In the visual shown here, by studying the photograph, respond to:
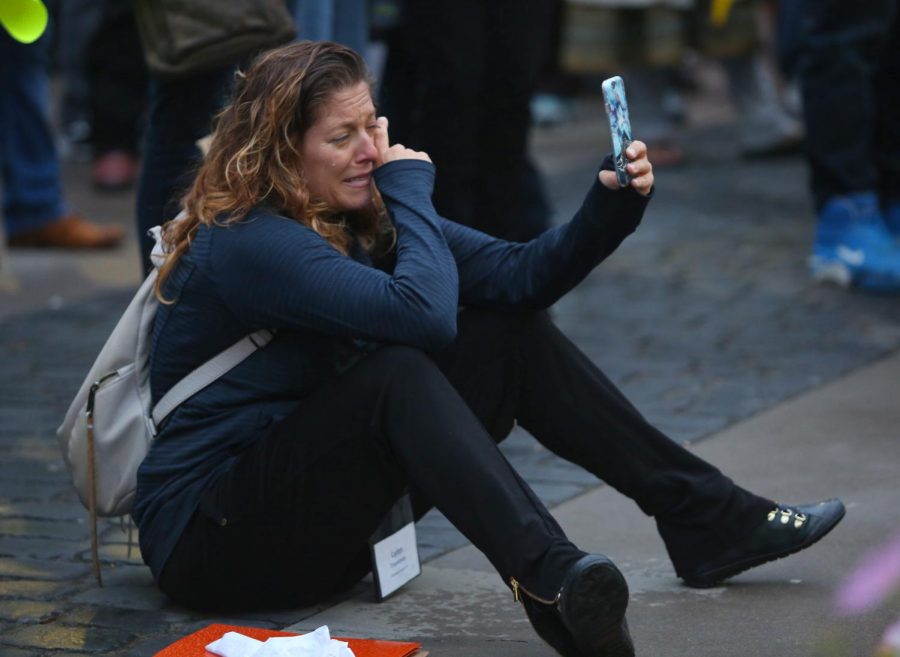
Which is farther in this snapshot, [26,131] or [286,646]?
[26,131]

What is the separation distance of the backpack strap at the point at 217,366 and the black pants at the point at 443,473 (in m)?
0.19

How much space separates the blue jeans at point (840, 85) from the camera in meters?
5.98

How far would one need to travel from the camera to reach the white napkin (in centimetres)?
261

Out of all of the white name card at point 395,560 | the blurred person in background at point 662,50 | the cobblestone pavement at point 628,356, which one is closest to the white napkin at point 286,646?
the cobblestone pavement at point 628,356

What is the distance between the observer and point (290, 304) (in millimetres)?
2932

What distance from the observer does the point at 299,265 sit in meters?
2.93

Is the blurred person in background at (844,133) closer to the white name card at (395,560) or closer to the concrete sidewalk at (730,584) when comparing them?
the concrete sidewalk at (730,584)

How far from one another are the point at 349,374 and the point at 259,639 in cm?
48

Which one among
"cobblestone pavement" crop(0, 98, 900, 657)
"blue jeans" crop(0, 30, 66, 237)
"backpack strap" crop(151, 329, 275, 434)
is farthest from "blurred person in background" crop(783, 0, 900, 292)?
"backpack strap" crop(151, 329, 275, 434)

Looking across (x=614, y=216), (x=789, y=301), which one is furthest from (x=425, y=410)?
(x=789, y=301)

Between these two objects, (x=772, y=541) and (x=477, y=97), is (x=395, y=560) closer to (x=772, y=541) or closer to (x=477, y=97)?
(x=772, y=541)

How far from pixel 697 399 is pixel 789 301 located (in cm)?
134

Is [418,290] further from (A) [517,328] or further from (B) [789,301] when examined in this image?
(B) [789,301]

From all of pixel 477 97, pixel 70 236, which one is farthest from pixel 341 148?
pixel 70 236
